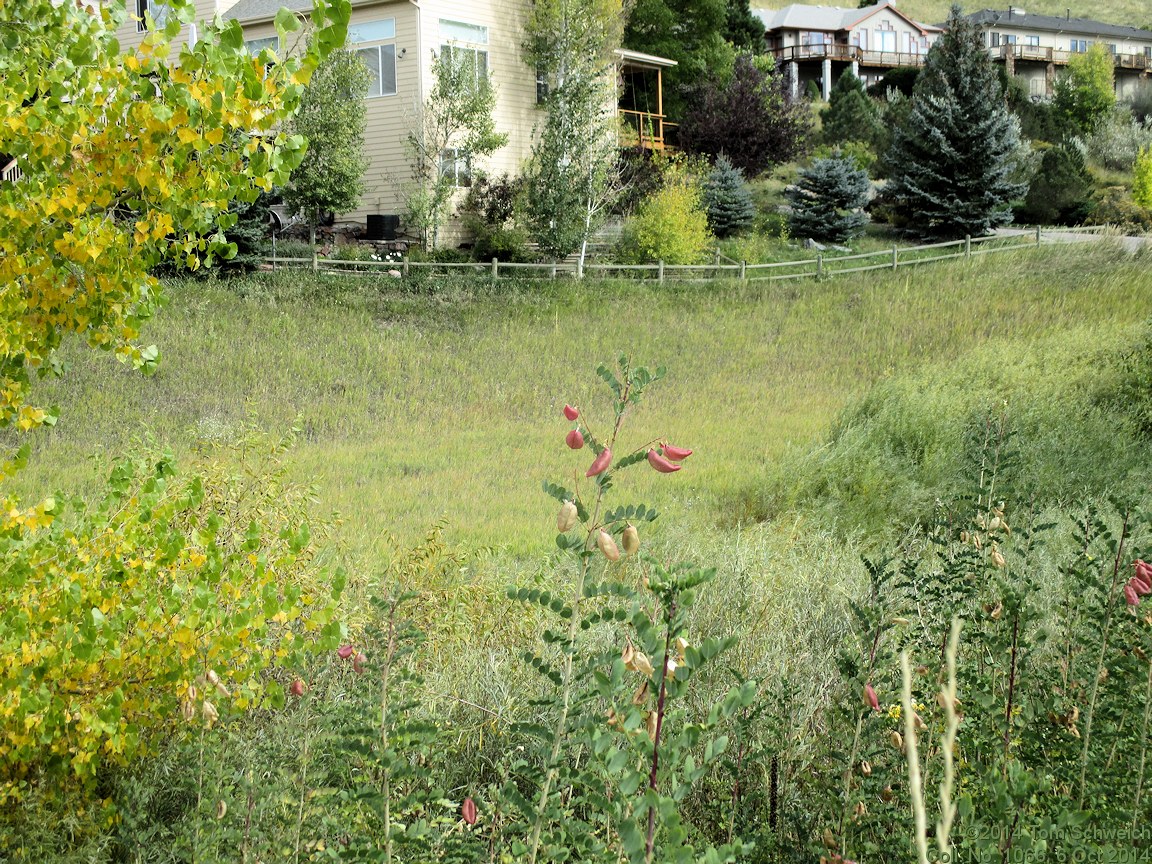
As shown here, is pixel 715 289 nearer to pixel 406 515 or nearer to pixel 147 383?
pixel 147 383

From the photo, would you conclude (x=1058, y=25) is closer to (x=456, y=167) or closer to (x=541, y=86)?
(x=541, y=86)

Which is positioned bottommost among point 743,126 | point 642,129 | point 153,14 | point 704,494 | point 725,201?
point 704,494

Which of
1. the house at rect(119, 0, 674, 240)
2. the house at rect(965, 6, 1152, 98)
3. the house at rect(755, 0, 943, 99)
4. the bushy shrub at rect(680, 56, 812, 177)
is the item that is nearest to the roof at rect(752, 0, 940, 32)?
the house at rect(755, 0, 943, 99)

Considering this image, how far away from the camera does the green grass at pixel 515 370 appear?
38.6ft

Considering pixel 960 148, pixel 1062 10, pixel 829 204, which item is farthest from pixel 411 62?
pixel 1062 10

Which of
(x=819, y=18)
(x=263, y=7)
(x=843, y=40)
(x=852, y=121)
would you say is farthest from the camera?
(x=843, y=40)

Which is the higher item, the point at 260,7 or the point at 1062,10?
the point at 1062,10

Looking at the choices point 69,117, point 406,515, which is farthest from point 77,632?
point 406,515

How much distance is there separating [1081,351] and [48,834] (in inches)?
600

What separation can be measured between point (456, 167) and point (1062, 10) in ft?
299

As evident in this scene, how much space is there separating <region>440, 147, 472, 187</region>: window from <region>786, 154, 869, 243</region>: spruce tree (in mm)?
9577

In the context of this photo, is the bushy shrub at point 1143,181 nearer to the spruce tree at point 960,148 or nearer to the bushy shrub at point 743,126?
the spruce tree at point 960,148

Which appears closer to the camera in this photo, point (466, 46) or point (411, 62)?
point (411, 62)

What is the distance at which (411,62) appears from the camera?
25891mm
